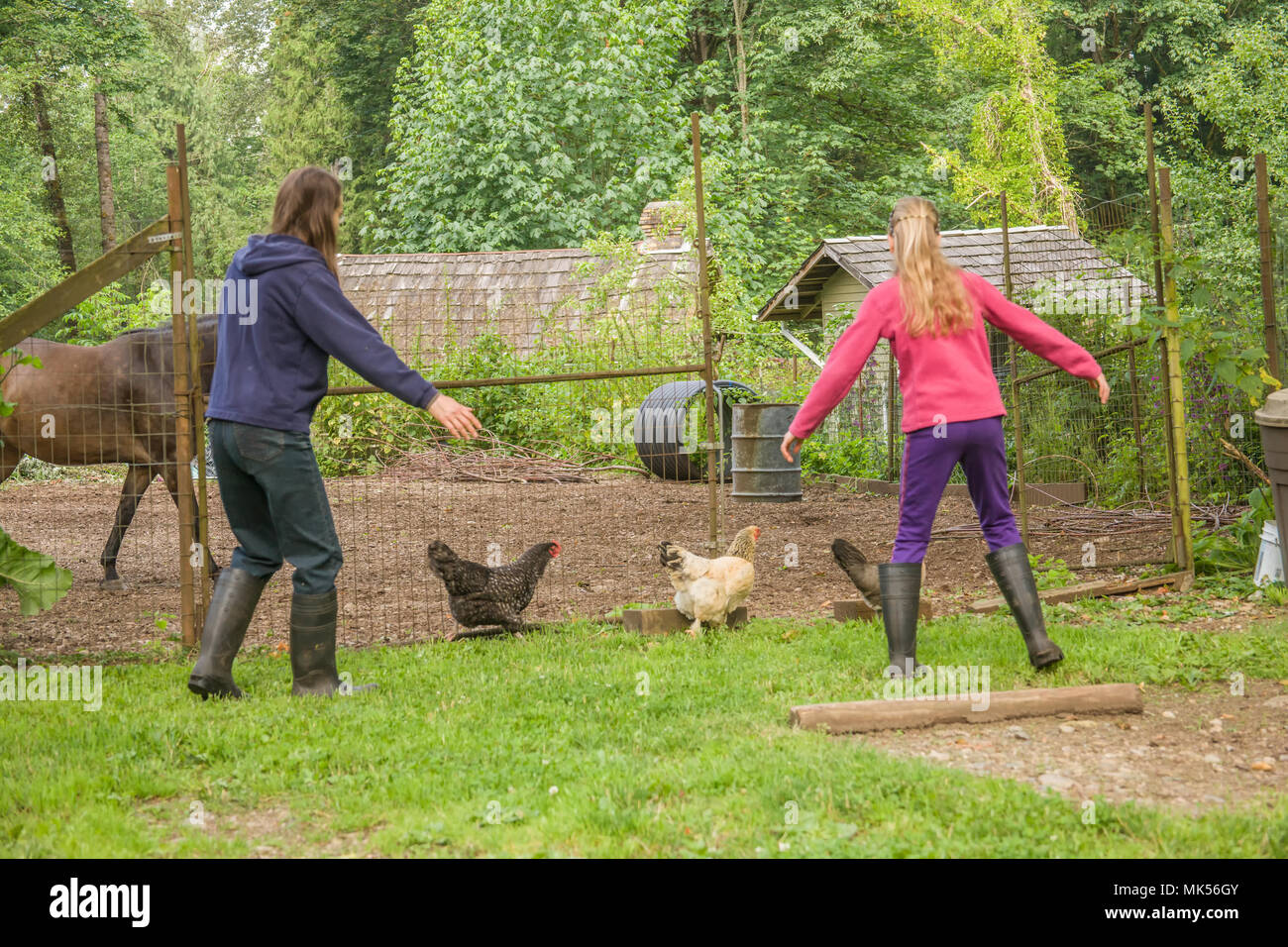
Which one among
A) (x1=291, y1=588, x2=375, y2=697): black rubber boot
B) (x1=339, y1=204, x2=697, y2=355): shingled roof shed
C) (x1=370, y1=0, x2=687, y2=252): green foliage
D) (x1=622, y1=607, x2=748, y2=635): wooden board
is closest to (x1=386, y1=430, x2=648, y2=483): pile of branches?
(x1=339, y1=204, x2=697, y2=355): shingled roof shed

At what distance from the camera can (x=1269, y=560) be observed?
23.7 ft

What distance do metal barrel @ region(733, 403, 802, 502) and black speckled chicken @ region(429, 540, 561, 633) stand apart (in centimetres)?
729

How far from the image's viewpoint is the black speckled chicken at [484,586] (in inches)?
Result: 247

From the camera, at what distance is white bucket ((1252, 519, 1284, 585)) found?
718cm

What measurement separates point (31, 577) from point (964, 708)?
4645mm

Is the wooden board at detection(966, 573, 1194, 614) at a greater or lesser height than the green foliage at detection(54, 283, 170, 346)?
lesser

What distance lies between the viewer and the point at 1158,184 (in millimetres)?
7340

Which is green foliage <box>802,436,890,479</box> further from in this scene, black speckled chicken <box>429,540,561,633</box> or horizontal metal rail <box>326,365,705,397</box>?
black speckled chicken <box>429,540,561,633</box>

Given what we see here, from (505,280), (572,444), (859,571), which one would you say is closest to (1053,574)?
(859,571)

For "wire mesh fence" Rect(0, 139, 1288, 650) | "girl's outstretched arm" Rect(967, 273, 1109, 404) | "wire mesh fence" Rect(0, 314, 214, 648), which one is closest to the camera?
"girl's outstretched arm" Rect(967, 273, 1109, 404)

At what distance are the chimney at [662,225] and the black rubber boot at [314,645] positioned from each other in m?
15.4

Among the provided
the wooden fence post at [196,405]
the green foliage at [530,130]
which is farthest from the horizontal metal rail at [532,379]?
the green foliage at [530,130]

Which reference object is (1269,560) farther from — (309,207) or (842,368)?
(309,207)
